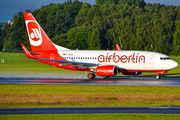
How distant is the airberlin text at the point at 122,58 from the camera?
4081cm

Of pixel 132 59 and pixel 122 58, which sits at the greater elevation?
pixel 122 58

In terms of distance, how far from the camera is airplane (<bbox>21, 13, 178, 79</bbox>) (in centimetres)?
4028

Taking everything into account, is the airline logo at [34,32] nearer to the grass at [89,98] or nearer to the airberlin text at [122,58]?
the airberlin text at [122,58]

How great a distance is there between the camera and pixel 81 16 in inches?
5999

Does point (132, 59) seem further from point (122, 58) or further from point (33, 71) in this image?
point (33, 71)

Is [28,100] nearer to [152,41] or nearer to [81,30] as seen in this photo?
[152,41]

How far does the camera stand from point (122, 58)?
136 feet

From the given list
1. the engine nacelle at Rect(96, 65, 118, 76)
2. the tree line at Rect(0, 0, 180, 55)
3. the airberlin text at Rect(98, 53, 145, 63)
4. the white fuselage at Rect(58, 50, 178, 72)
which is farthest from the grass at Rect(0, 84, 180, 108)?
the tree line at Rect(0, 0, 180, 55)

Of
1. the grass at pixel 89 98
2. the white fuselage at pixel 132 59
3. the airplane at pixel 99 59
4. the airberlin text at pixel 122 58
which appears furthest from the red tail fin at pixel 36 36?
the grass at pixel 89 98

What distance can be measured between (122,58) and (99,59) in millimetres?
3017

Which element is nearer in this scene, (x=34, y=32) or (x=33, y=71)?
(x=34, y=32)

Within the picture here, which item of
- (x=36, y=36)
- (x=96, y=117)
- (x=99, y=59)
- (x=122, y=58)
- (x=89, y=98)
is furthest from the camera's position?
(x=36, y=36)

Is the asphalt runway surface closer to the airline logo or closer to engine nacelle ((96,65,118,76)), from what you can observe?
engine nacelle ((96,65,118,76))

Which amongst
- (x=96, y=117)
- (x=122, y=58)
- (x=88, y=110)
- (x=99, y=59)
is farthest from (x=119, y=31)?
(x=96, y=117)
